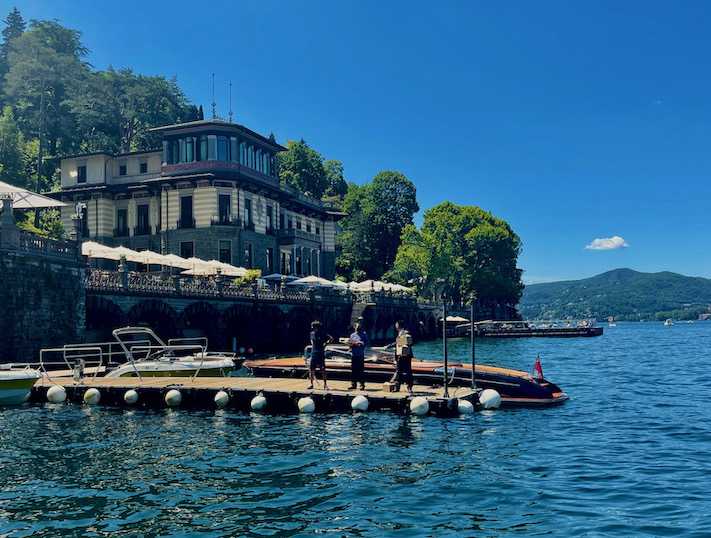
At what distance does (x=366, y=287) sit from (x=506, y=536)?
199 ft

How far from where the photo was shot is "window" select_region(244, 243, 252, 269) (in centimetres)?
5984

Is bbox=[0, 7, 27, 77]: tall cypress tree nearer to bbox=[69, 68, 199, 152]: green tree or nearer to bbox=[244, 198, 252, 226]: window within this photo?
bbox=[69, 68, 199, 152]: green tree

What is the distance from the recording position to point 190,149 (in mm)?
60188

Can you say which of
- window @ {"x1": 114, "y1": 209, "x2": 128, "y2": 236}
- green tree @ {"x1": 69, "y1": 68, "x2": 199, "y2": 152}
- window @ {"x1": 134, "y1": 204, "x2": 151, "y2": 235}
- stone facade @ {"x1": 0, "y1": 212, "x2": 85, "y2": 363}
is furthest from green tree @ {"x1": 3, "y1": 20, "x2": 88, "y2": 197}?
stone facade @ {"x1": 0, "y1": 212, "x2": 85, "y2": 363}

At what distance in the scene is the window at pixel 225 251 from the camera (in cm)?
5927

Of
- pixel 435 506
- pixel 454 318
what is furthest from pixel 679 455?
pixel 454 318

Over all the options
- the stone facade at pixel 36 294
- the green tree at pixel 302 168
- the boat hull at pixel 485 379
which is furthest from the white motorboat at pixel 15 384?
the green tree at pixel 302 168

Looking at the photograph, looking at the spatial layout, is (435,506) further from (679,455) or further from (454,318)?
(454,318)

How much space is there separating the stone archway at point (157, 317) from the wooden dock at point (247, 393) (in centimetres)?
1305

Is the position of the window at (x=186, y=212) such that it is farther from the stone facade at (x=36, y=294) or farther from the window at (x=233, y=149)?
the stone facade at (x=36, y=294)

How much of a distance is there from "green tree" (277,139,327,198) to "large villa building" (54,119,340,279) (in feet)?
121

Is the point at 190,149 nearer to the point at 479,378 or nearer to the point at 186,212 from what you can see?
the point at 186,212

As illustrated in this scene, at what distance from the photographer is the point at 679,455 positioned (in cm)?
1630

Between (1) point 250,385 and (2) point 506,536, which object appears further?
(1) point 250,385
